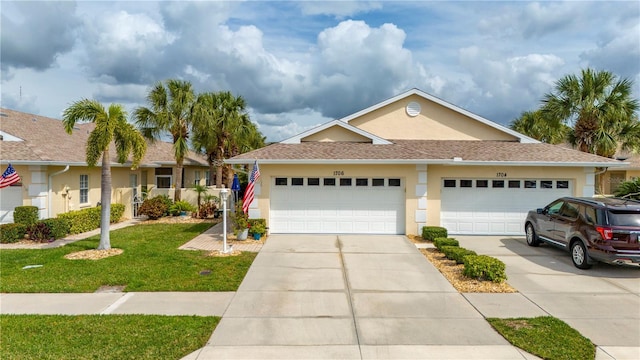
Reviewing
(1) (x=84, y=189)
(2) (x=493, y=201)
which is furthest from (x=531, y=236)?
(1) (x=84, y=189)

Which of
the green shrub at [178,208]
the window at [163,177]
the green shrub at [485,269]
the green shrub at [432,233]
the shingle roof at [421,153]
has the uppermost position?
the shingle roof at [421,153]

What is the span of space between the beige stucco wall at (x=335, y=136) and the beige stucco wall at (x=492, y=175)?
3193 mm

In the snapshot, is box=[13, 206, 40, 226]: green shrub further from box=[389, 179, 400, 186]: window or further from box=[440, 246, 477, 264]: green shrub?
box=[440, 246, 477, 264]: green shrub

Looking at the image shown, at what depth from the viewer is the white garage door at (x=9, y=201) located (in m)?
13.4

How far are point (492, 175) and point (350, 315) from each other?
32.0ft

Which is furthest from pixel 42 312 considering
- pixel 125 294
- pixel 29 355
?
pixel 29 355

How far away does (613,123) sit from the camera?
17.3 meters

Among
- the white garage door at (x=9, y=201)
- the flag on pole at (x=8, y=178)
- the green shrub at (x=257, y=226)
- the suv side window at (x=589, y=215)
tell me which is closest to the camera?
the suv side window at (x=589, y=215)

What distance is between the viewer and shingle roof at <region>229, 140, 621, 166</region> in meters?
13.0

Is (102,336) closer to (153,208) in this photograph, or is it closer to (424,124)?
(153,208)

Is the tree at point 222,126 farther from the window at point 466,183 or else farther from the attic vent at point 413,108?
the window at point 466,183

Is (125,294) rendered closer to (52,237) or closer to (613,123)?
(52,237)

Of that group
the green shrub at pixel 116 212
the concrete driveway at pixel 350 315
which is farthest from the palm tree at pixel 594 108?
the green shrub at pixel 116 212

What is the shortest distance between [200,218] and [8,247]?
7.89 metres
